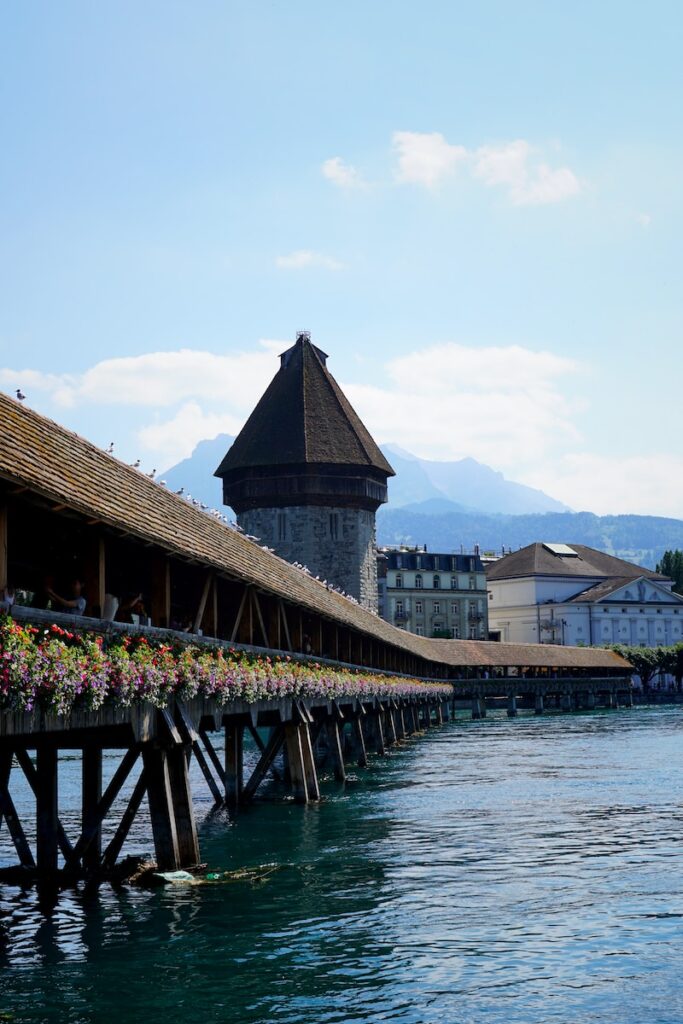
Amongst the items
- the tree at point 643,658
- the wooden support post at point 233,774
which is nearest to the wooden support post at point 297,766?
the wooden support post at point 233,774

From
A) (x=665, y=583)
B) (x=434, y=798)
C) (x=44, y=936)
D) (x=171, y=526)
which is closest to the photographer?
(x=44, y=936)

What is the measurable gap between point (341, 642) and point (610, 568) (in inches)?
4349

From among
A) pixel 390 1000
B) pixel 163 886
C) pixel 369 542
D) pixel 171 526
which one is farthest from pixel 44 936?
pixel 369 542

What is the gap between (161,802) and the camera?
17828 mm

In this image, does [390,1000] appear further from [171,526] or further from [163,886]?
[171,526]

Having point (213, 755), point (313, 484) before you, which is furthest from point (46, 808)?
point (313, 484)

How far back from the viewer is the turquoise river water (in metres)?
12.4

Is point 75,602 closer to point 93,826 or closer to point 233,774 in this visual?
point 93,826

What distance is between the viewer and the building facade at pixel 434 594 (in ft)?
433

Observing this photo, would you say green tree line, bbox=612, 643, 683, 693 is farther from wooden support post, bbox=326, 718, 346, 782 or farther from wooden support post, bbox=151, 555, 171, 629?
wooden support post, bbox=151, 555, 171, 629

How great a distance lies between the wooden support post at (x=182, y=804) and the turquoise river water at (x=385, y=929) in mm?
603

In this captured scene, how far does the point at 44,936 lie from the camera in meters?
15.4

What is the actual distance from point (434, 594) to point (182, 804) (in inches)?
4579

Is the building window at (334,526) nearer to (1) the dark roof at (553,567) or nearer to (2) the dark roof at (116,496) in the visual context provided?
(2) the dark roof at (116,496)
